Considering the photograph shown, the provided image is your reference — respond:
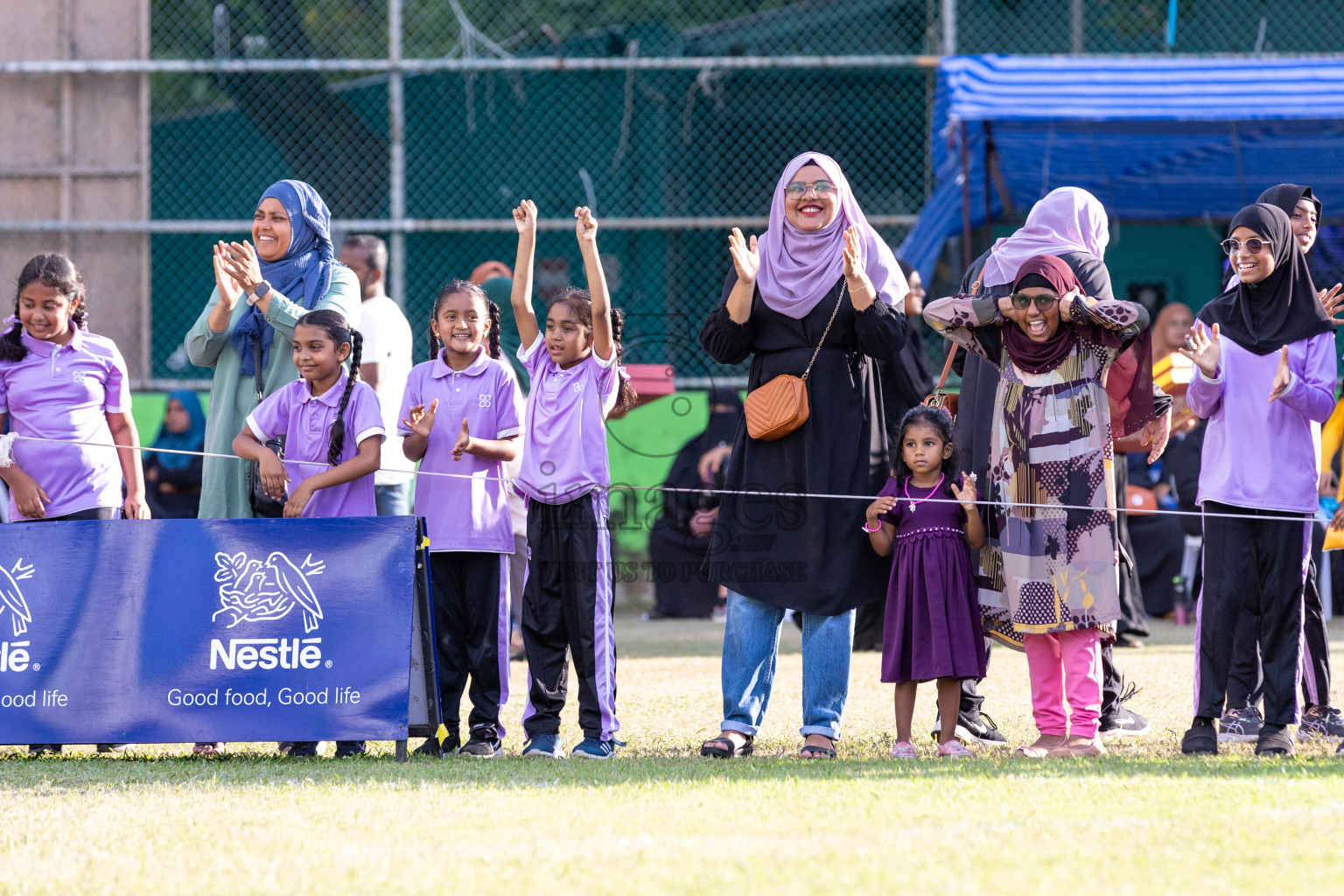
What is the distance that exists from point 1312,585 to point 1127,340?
131 centimetres

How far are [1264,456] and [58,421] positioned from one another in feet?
14.3

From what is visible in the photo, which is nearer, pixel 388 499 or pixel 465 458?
pixel 465 458

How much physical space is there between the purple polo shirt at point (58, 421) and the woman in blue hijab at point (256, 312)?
419mm

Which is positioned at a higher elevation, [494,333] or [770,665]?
[494,333]

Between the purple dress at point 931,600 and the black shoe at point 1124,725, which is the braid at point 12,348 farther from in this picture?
the black shoe at point 1124,725

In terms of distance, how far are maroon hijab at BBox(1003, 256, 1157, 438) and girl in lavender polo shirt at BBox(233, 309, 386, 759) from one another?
2240 millimetres

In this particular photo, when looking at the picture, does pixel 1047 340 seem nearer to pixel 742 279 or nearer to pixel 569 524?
pixel 742 279

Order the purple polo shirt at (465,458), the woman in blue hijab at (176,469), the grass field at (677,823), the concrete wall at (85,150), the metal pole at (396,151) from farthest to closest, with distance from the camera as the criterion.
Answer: the concrete wall at (85,150) < the woman in blue hijab at (176,469) < the metal pole at (396,151) < the purple polo shirt at (465,458) < the grass field at (677,823)

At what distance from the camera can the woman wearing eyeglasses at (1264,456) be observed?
4973mm

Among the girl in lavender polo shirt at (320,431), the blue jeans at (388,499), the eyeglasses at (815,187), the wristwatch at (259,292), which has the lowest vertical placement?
the blue jeans at (388,499)

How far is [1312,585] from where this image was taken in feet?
17.7

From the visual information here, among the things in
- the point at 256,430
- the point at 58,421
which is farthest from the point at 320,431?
the point at 58,421

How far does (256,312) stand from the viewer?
5555 mm

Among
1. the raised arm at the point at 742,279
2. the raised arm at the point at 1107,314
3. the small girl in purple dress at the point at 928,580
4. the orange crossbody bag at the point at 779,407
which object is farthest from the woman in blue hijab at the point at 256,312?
the raised arm at the point at 1107,314
